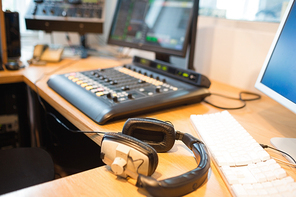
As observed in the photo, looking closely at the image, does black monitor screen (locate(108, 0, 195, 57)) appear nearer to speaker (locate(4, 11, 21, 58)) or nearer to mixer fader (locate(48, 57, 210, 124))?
mixer fader (locate(48, 57, 210, 124))

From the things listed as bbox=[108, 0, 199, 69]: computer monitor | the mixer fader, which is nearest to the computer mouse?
the mixer fader

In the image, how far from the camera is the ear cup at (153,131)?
0.57m

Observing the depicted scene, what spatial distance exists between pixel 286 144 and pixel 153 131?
1.22 ft

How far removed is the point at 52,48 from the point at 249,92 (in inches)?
42.5

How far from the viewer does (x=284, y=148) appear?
2.16 feet

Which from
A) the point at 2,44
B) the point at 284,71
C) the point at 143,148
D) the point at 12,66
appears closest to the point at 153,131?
the point at 143,148

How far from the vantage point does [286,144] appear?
0.68m

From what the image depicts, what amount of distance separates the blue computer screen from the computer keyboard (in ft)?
0.56

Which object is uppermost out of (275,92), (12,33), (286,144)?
(12,33)

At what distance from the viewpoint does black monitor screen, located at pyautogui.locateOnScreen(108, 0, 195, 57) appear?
1.16m

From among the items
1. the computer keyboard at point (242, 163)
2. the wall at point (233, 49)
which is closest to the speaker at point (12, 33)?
→ the wall at point (233, 49)

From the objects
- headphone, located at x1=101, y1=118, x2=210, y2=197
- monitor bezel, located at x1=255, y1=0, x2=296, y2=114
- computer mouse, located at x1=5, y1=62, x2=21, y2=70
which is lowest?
headphone, located at x1=101, y1=118, x2=210, y2=197

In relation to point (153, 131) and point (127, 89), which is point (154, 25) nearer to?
point (127, 89)

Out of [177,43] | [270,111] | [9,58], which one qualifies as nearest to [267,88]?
[270,111]
